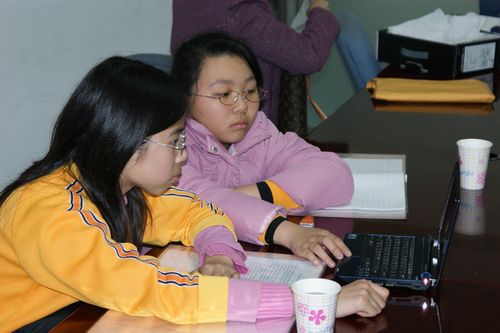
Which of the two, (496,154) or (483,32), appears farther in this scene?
(483,32)

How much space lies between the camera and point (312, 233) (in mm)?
1489

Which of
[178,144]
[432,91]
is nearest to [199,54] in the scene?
[178,144]

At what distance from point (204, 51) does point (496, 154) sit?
80cm

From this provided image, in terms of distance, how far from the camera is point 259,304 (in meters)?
1.22

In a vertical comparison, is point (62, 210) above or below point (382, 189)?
above

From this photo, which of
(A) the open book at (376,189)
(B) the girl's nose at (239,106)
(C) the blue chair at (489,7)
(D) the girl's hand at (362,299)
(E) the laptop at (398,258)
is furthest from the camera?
(C) the blue chair at (489,7)

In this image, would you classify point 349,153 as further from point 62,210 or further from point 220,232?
point 62,210

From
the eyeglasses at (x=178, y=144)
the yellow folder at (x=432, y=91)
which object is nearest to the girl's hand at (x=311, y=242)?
the eyeglasses at (x=178, y=144)

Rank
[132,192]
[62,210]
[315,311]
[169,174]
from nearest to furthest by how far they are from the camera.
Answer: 1. [315,311]
2. [62,210]
3. [169,174]
4. [132,192]

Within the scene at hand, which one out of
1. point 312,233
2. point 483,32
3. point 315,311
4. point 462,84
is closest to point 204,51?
point 312,233

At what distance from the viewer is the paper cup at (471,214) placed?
1543 mm

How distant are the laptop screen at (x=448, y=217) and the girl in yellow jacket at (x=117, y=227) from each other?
22cm

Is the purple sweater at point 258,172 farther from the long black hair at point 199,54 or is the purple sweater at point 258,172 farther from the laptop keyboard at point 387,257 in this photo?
the laptop keyboard at point 387,257

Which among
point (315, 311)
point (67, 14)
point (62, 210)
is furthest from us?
point (67, 14)
